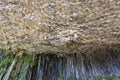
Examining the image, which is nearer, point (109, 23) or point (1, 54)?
point (109, 23)

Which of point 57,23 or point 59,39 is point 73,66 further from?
point 57,23

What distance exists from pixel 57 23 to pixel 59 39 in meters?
0.12

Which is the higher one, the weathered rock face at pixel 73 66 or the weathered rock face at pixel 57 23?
the weathered rock face at pixel 57 23

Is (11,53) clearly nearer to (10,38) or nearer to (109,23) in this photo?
(10,38)

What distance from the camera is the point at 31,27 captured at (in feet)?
3.23

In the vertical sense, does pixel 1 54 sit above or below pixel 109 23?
below

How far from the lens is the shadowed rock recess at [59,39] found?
2.86 ft

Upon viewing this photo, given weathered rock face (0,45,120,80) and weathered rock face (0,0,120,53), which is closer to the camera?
weathered rock face (0,0,120,53)

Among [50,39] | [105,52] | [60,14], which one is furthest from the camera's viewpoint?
[105,52]

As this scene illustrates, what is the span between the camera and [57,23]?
3.11 ft

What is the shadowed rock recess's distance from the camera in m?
0.87

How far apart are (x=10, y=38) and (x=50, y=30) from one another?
26cm

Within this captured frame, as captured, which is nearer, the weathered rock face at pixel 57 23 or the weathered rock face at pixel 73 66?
the weathered rock face at pixel 57 23

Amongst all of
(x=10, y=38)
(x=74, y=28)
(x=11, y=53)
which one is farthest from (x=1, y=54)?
(x=74, y=28)
